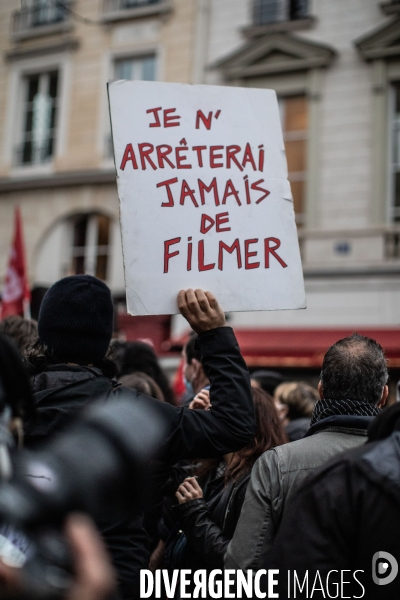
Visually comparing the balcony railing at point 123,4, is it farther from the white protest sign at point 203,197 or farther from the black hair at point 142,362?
the white protest sign at point 203,197

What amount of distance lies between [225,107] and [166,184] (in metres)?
0.42

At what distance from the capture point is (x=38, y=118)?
13.2 metres

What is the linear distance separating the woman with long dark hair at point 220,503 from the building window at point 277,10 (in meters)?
10.0

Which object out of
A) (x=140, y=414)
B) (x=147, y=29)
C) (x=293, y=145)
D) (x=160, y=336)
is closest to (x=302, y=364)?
(x=160, y=336)

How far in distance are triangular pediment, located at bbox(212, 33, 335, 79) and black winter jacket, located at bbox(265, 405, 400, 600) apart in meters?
10.2

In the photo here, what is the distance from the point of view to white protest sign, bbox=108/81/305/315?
7.61ft

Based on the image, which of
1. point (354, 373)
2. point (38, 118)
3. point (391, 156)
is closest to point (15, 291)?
point (354, 373)

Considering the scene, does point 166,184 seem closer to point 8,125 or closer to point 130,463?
point 130,463

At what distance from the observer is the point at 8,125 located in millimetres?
13258

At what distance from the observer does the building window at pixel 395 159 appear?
1035cm

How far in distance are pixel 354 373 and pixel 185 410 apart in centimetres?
54

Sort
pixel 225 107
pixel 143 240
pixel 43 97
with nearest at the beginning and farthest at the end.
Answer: pixel 143 240, pixel 225 107, pixel 43 97

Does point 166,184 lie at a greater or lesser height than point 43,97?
lesser

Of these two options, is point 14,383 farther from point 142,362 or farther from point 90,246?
point 90,246
